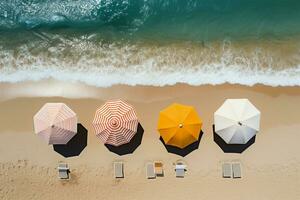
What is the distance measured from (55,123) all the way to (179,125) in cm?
402

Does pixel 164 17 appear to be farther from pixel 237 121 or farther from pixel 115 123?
pixel 237 121

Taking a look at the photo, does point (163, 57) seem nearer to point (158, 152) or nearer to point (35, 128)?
point (158, 152)

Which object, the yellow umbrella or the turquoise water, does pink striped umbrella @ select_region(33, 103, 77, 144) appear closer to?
the yellow umbrella

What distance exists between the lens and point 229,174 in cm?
1561

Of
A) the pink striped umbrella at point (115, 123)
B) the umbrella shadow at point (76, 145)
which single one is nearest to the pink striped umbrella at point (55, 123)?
the umbrella shadow at point (76, 145)

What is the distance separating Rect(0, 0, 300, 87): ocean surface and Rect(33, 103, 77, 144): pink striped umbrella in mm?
1515

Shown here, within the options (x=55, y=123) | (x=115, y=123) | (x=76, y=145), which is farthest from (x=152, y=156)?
(x=55, y=123)

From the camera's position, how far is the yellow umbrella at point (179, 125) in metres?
14.9

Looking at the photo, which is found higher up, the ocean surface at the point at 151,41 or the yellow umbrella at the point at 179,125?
the ocean surface at the point at 151,41

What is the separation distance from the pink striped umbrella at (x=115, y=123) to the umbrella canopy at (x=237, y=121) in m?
2.82

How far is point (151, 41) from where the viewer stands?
1677 cm

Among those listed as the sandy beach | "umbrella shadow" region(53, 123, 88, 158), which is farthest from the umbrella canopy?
"umbrella shadow" region(53, 123, 88, 158)

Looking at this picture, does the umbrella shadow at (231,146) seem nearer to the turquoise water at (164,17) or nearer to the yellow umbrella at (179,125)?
the yellow umbrella at (179,125)

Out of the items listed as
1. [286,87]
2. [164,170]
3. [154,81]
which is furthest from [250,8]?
[164,170]
